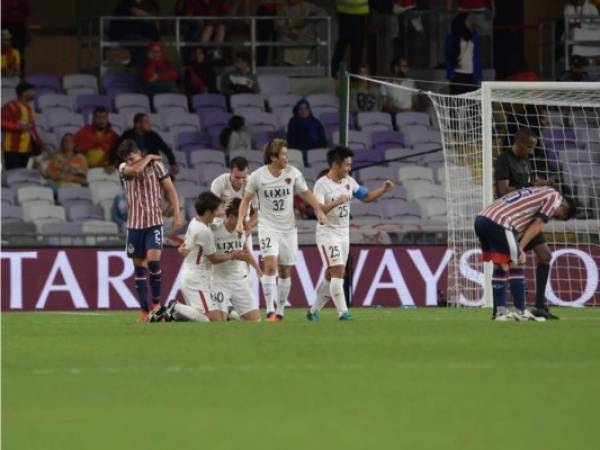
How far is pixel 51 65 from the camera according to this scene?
105 feet

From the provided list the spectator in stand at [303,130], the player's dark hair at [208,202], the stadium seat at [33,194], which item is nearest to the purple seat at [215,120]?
the spectator in stand at [303,130]

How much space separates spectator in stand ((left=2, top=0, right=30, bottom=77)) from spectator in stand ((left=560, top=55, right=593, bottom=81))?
878 cm

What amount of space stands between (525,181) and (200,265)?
3.59m

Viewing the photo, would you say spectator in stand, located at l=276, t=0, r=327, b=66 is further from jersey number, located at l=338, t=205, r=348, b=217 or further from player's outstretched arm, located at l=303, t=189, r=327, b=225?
player's outstretched arm, located at l=303, t=189, r=327, b=225

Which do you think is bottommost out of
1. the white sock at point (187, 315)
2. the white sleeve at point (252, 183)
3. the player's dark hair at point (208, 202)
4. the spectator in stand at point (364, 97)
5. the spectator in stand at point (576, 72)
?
the white sock at point (187, 315)

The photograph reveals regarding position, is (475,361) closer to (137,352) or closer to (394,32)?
(137,352)

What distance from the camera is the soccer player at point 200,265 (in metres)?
18.6

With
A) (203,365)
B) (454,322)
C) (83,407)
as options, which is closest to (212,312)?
(454,322)

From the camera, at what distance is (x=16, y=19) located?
2892cm

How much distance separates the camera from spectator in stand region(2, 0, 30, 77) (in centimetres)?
2883

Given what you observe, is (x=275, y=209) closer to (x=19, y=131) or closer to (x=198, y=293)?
(x=198, y=293)

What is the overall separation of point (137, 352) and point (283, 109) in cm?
1576

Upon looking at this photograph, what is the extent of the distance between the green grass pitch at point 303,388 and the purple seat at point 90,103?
482 inches

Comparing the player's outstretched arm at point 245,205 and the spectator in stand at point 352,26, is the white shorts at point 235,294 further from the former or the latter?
the spectator in stand at point 352,26
